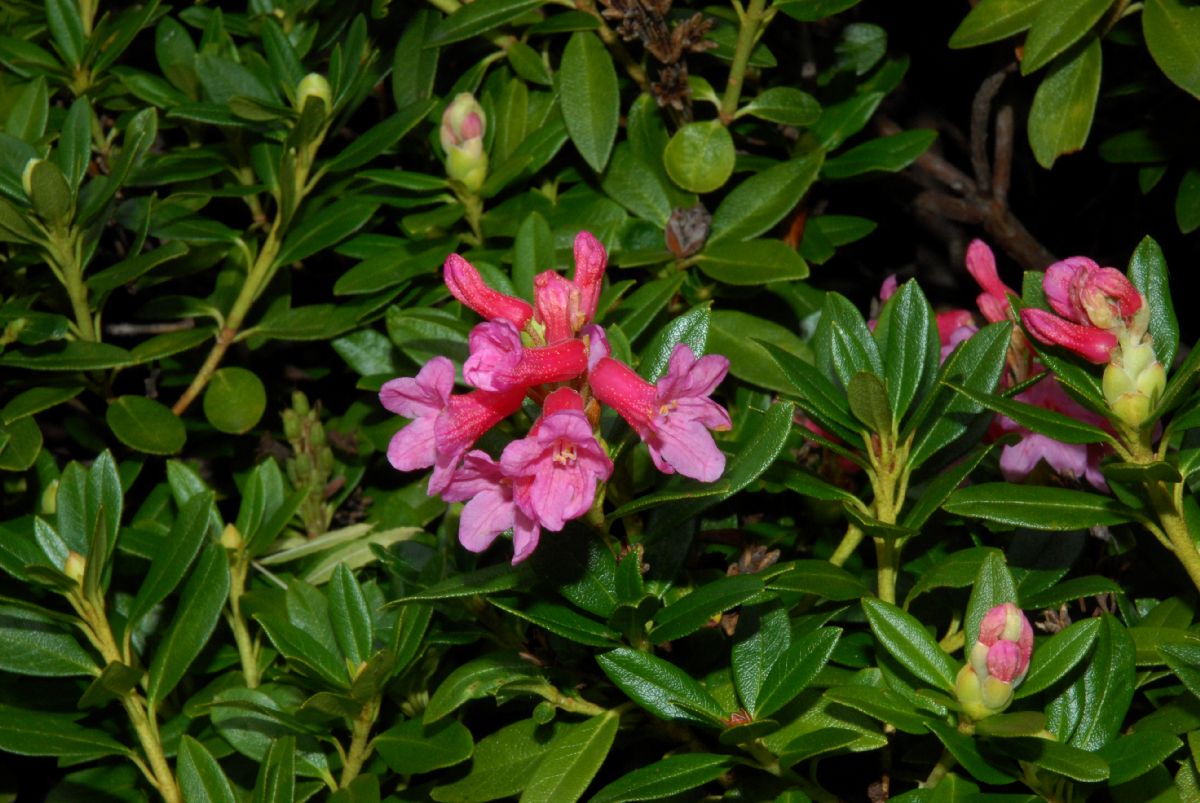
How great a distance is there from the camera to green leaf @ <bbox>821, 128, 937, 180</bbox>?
6.58ft

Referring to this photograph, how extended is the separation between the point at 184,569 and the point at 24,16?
3.81 feet

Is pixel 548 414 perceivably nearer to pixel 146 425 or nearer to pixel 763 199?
pixel 763 199

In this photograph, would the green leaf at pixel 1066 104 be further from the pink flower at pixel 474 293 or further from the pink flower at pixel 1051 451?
the pink flower at pixel 474 293

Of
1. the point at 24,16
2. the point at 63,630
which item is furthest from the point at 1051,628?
the point at 24,16

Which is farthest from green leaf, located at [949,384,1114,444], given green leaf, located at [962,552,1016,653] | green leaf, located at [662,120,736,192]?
green leaf, located at [662,120,736,192]

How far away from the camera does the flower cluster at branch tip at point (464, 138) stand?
1912 mm

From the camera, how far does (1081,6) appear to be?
1819mm

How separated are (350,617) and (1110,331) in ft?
3.01

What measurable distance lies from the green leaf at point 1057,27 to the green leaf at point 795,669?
86cm

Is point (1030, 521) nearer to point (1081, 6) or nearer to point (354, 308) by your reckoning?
point (1081, 6)

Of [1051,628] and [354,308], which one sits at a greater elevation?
[354,308]

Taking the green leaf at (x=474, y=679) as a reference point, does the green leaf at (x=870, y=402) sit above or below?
above

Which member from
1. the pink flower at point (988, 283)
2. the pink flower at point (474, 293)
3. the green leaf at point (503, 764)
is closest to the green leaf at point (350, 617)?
the green leaf at point (503, 764)

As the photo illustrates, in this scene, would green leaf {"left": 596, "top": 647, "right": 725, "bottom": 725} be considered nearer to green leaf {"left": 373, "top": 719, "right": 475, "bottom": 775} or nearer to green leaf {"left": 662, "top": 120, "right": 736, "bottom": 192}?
green leaf {"left": 373, "top": 719, "right": 475, "bottom": 775}
